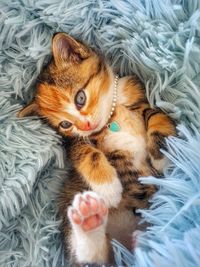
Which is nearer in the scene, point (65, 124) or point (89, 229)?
point (89, 229)

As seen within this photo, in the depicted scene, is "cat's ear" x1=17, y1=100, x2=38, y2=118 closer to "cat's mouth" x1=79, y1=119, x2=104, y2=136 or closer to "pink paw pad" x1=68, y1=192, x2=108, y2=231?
"cat's mouth" x1=79, y1=119, x2=104, y2=136

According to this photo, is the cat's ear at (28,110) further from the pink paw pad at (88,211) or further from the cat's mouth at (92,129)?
the pink paw pad at (88,211)

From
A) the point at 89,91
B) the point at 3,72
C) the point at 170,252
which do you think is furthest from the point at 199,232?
the point at 3,72

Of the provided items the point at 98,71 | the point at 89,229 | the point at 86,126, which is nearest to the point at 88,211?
the point at 89,229

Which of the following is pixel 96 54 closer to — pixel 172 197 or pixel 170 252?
pixel 172 197

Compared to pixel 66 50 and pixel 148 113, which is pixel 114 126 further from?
pixel 66 50

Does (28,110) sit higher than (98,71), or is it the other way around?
(98,71)

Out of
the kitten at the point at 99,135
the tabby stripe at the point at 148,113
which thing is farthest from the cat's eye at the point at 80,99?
the tabby stripe at the point at 148,113

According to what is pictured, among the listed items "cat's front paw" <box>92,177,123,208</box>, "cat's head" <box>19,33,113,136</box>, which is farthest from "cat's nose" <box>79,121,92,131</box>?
"cat's front paw" <box>92,177,123,208</box>
